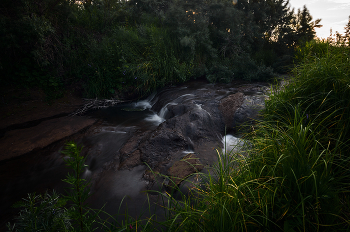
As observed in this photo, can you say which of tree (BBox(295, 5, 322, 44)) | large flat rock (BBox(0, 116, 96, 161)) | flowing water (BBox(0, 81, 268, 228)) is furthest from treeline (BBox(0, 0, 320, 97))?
tree (BBox(295, 5, 322, 44))

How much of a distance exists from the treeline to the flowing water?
1712 mm

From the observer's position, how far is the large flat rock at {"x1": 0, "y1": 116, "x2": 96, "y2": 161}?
4.22m

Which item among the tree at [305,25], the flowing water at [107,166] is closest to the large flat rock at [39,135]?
the flowing water at [107,166]

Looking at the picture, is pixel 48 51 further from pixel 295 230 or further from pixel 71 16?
pixel 295 230

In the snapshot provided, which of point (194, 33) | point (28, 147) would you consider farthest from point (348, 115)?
point (194, 33)

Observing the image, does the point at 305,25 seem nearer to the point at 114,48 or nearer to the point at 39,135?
the point at 114,48

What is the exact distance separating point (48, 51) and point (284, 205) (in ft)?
24.9

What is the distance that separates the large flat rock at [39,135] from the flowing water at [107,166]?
27cm

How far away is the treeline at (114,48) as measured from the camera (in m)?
6.18

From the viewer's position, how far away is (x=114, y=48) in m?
7.52

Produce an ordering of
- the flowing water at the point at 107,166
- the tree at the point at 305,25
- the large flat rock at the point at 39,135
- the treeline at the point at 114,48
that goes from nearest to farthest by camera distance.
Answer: the flowing water at the point at 107,166
the large flat rock at the point at 39,135
the treeline at the point at 114,48
the tree at the point at 305,25

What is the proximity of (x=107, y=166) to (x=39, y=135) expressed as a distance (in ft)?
7.84

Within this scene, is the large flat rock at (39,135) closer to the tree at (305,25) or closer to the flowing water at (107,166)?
the flowing water at (107,166)

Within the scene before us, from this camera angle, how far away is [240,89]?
7.18m
